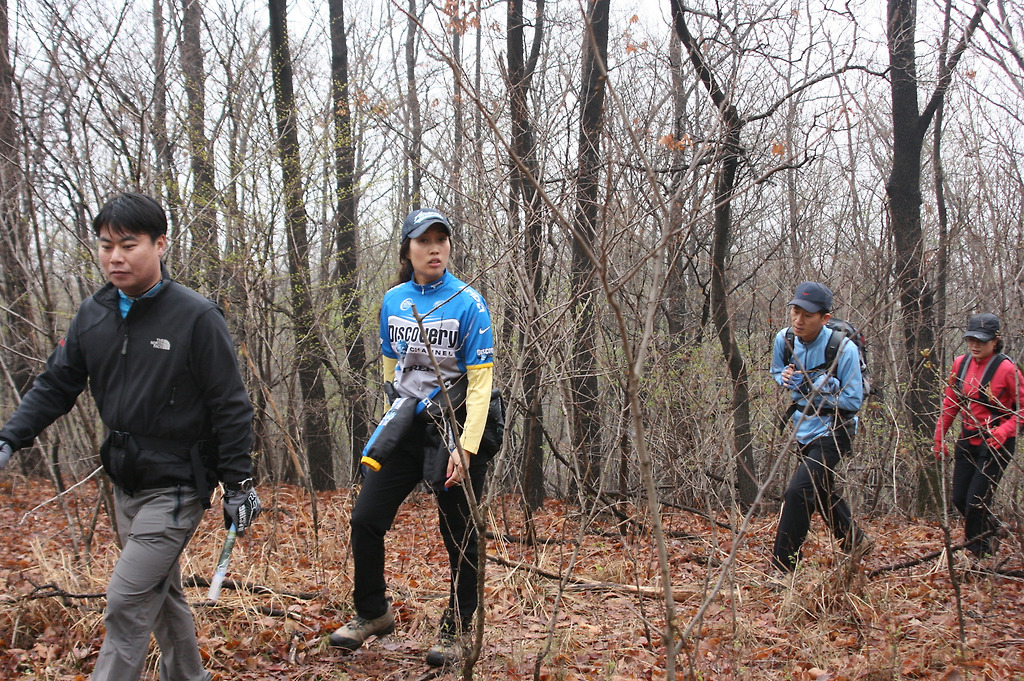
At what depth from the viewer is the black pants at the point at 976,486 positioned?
4.51 metres

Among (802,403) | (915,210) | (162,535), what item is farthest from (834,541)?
(915,210)

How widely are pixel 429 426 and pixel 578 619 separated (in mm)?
1528

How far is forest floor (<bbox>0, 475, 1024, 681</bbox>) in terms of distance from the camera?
3047 millimetres

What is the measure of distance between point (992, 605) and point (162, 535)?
4004 millimetres

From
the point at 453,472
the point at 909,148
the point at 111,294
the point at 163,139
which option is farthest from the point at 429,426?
the point at 909,148

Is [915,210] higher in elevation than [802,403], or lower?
higher

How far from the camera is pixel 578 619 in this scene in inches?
149

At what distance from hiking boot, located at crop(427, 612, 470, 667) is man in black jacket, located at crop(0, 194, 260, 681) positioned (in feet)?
3.36

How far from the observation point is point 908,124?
902cm

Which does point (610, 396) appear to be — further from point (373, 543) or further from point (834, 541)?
point (373, 543)

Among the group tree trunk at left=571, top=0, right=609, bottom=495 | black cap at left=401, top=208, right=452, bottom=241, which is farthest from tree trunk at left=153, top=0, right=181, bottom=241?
black cap at left=401, top=208, right=452, bottom=241

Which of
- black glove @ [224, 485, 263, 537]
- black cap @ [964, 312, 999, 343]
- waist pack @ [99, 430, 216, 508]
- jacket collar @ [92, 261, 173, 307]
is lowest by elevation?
black glove @ [224, 485, 263, 537]

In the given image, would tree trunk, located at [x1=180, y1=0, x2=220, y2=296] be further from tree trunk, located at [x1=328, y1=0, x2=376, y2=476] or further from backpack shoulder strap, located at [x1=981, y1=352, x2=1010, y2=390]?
backpack shoulder strap, located at [x1=981, y1=352, x2=1010, y2=390]

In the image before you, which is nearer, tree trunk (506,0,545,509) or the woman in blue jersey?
the woman in blue jersey
